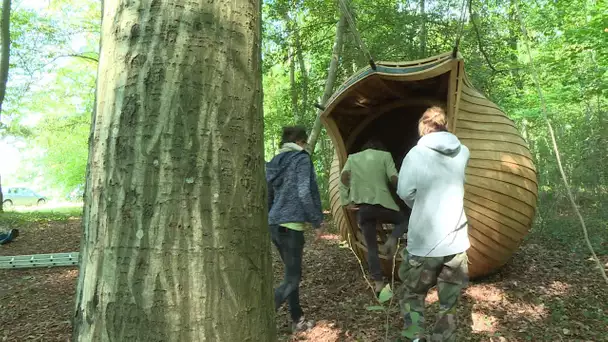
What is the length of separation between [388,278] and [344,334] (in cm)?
159

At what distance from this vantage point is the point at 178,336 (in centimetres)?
116

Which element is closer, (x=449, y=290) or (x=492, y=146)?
(x=449, y=290)

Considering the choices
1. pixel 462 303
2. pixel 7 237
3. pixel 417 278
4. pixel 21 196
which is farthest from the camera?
pixel 21 196

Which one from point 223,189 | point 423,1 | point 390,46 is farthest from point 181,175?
point 423,1

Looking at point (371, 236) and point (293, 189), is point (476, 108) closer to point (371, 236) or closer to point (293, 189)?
point (371, 236)

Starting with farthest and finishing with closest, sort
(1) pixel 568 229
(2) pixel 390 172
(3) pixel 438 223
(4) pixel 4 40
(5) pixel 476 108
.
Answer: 1. (4) pixel 4 40
2. (1) pixel 568 229
3. (5) pixel 476 108
4. (2) pixel 390 172
5. (3) pixel 438 223

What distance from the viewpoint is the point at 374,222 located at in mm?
4609

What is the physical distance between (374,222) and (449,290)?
1612 mm

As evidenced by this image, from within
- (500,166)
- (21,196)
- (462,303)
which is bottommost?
(462,303)

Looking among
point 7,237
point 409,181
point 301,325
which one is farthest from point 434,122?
point 7,237

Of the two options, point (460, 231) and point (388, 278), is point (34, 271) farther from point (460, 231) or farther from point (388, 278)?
point (460, 231)

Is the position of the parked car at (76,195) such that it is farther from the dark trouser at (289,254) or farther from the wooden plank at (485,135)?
the wooden plank at (485,135)

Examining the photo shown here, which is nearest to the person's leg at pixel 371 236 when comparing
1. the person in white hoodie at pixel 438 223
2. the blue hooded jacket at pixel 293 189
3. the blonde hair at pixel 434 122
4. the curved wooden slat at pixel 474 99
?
the blue hooded jacket at pixel 293 189

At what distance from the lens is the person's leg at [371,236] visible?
14.8 feet
